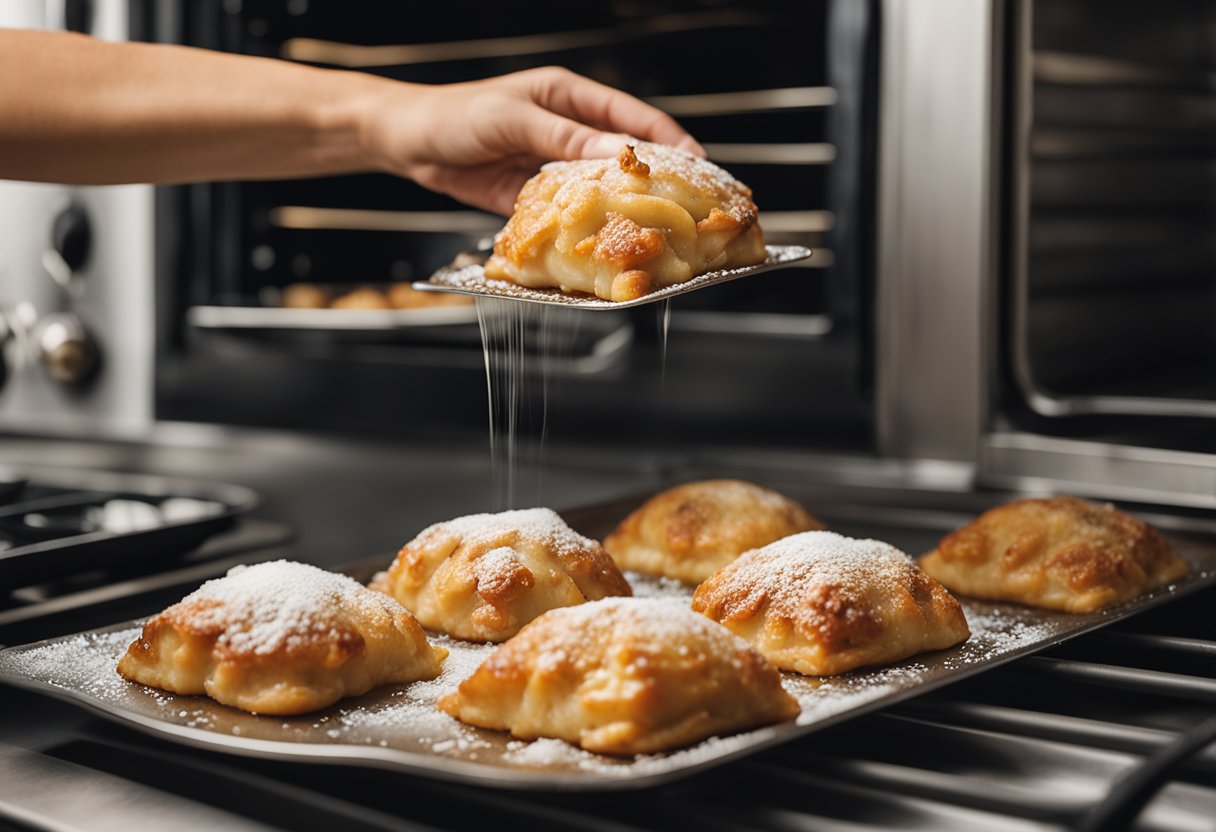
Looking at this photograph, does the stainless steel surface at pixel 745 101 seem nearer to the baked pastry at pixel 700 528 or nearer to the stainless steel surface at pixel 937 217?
the stainless steel surface at pixel 937 217

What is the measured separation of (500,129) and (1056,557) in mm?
741

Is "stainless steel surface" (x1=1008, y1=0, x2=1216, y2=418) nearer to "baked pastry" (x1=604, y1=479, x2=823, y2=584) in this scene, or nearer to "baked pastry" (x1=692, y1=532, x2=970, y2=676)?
"baked pastry" (x1=604, y1=479, x2=823, y2=584)

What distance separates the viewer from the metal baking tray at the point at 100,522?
4.54 feet

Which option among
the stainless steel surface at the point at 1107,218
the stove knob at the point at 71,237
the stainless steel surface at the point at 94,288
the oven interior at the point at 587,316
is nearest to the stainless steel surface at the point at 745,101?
the oven interior at the point at 587,316

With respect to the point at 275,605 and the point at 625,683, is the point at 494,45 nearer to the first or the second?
the point at 275,605

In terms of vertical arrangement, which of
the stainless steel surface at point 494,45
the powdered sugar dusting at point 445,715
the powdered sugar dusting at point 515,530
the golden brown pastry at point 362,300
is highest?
the stainless steel surface at point 494,45

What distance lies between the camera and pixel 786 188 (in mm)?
2072

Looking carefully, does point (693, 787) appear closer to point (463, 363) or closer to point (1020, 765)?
point (1020, 765)

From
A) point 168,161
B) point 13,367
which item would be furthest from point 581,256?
point 13,367

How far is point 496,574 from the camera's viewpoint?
4.16ft

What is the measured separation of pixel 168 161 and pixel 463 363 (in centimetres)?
62

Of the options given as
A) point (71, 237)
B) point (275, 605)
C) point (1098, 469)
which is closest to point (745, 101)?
point (1098, 469)

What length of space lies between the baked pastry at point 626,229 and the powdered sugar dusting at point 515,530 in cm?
23

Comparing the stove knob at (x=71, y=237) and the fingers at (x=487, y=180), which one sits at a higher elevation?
the fingers at (x=487, y=180)
